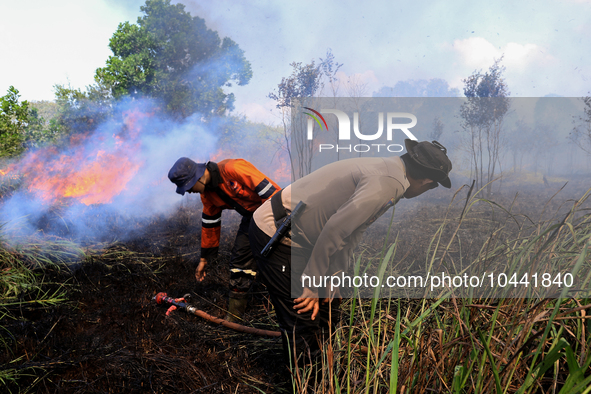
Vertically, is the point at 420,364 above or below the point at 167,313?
above

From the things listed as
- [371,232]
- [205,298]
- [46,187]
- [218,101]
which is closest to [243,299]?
[205,298]

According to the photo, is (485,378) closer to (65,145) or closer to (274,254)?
(274,254)

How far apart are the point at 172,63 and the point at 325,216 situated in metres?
14.5

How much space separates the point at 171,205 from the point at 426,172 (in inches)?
351

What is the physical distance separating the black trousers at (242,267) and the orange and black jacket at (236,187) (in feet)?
1.07

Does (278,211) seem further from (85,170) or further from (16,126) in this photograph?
(16,126)

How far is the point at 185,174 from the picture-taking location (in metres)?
3.54

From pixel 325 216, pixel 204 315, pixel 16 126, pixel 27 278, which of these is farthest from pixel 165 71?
pixel 325 216

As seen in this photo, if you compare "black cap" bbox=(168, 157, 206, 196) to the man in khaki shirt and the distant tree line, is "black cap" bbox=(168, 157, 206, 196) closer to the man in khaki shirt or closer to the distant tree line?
the man in khaki shirt

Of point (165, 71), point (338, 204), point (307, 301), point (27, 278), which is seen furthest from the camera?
point (165, 71)

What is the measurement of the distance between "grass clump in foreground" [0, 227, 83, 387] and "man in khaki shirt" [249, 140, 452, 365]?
234cm

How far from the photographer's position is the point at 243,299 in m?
3.67

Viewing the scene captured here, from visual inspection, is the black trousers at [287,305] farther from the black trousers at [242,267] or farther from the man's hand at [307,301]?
the black trousers at [242,267]

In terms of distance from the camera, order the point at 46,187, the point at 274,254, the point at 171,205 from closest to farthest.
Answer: the point at 274,254 → the point at 46,187 → the point at 171,205
